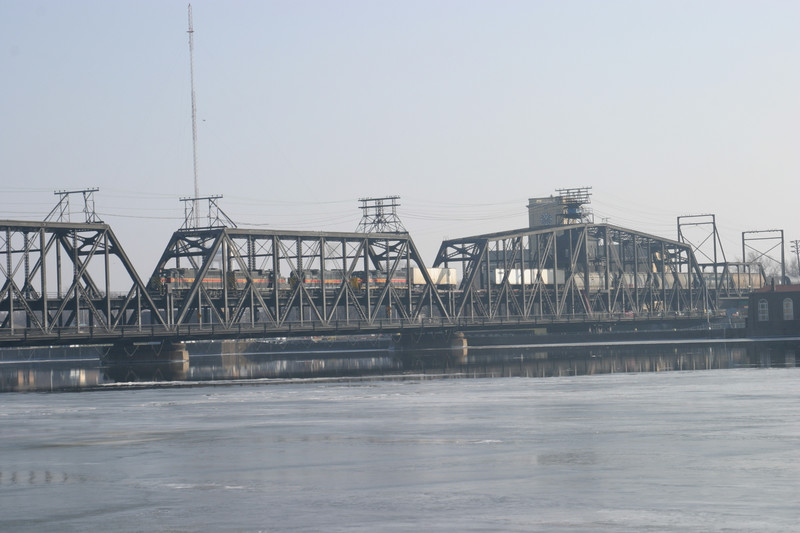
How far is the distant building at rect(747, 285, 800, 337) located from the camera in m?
142

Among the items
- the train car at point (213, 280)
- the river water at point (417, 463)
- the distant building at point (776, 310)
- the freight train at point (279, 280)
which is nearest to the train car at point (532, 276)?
the freight train at point (279, 280)

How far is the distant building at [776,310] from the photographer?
142m

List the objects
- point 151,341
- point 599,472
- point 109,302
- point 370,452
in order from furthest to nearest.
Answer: point 151,341, point 109,302, point 370,452, point 599,472

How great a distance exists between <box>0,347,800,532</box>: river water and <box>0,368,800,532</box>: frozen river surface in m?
0.06

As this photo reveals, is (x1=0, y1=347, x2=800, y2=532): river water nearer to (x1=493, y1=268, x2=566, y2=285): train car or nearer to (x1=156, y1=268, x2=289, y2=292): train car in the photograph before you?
(x1=156, y1=268, x2=289, y2=292): train car

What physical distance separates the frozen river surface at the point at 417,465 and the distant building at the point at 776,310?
99757mm

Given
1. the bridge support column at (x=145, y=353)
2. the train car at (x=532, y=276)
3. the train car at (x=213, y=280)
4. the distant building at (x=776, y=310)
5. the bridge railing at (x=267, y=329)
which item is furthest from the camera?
the train car at (x=532, y=276)

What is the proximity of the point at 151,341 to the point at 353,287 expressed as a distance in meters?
40.1

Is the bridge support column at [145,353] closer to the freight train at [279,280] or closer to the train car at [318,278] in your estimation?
the freight train at [279,280]

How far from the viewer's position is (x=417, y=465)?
2547 cm

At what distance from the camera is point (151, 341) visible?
122 meters

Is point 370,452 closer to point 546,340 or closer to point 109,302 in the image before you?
point 109,302

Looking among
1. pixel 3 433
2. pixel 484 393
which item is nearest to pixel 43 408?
pixel 3 433

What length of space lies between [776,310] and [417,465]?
126308mm
